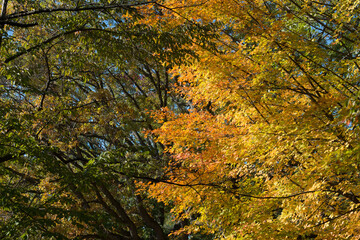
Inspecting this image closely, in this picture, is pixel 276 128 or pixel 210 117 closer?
pixel 276 128

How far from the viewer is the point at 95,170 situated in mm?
4109

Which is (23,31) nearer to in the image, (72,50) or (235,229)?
(72,50)

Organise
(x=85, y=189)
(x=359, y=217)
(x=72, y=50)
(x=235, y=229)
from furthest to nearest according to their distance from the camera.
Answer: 1. (x=235, y=229)
2. (x=72, y=50)
3. (x=359, y=217)
4. (x=85, y=189)

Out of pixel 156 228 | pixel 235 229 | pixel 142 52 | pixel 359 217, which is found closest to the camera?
pixel 142 52

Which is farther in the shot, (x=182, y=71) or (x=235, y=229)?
(x=182, y=71)

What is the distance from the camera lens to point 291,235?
4.75 meters

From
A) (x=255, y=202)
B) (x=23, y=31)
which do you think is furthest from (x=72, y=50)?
(x=255, y=202)

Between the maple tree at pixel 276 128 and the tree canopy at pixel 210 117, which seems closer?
the tree canopy at pixel 210 117

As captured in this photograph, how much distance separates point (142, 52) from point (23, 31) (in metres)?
3.74

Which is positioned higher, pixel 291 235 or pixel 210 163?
pixel 210 163

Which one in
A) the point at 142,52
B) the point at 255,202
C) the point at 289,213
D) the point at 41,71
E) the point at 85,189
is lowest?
the point at 289,213

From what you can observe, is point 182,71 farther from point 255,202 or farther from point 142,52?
point 255,202

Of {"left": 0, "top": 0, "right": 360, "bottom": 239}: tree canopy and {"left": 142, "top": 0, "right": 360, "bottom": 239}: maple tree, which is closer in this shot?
{"left": 0, "top": 0, "right": 360, "bottom": 239}: tree canopy

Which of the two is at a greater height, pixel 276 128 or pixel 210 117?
pixel 210 117
